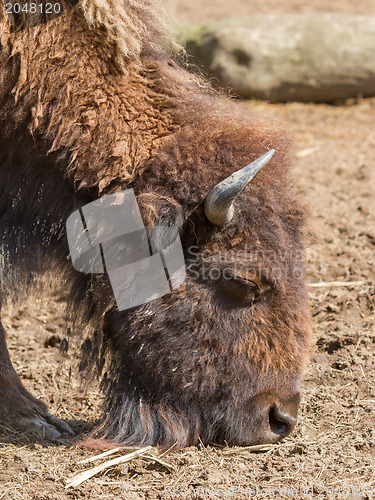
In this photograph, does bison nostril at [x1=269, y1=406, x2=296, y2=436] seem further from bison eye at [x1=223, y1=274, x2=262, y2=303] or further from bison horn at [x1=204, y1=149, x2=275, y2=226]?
bison horn at [x1=204, y1=149, x2=275, y2=226]

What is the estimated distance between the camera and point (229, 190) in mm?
2902

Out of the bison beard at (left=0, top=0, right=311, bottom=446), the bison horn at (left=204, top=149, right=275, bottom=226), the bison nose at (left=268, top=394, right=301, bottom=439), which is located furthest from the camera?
the bison nose at (left=268, top=394, right=301, bottom=439)

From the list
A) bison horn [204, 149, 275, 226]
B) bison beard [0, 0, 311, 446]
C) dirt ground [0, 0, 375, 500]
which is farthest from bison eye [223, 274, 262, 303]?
dirt ground [0, 0, 375, 500]

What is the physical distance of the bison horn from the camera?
2902 millimetres

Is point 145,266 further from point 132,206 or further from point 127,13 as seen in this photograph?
point 127,13

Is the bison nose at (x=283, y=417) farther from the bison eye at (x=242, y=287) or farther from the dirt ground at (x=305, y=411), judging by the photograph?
the bison eye at (x=242, y=287)

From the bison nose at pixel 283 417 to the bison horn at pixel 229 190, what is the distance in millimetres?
994

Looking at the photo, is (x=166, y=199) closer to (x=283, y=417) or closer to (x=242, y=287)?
(x=242, y=287)

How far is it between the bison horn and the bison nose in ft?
3.26

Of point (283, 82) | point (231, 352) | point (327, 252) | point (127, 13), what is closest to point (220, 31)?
point (283, 82)

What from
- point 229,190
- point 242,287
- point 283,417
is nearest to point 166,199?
point 229,190

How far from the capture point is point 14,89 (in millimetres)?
3125

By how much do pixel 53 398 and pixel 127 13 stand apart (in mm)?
2439

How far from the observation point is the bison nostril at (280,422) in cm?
325
